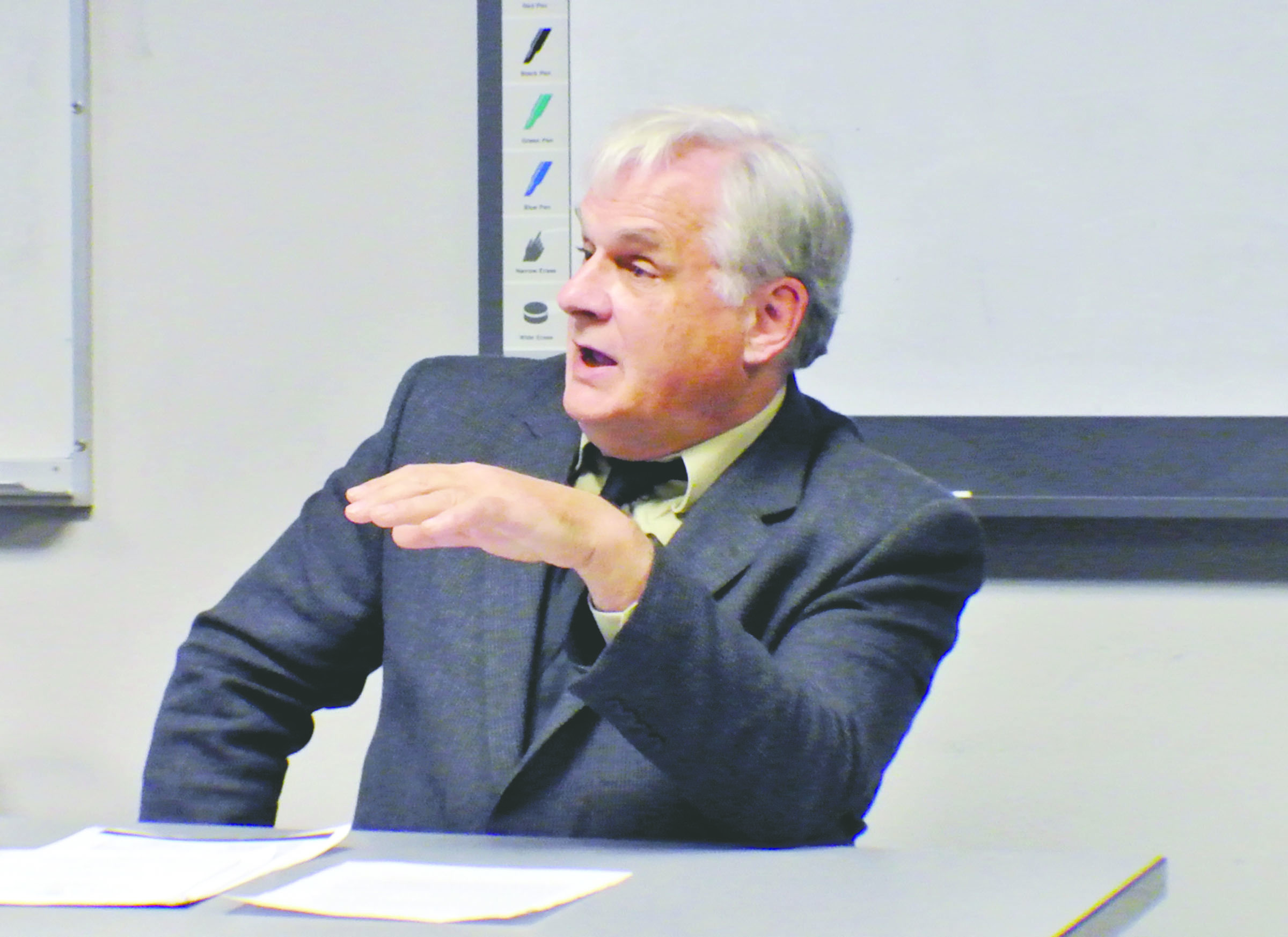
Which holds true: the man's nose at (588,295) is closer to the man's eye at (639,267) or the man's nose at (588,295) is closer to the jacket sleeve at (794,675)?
the man's eye at (639,267)

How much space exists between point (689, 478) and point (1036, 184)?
77 centimetres

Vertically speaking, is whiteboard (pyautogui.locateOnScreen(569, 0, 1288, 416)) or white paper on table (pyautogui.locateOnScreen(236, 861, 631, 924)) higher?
whiteboard (pyautogui.locateOnScreen(569, 0, 1288, 416))

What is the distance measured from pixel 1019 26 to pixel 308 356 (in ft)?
3.57

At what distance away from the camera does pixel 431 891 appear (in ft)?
2.49

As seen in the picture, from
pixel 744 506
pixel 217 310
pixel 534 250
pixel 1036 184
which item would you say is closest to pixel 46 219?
Answer: pixel 217 310

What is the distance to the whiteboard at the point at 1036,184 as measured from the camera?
1.73 meters

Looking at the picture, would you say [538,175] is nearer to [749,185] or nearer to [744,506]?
[749,185]

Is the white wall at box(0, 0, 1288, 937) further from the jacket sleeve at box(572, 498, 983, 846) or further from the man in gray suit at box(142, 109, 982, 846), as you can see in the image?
the jacket sleeve at box(572, 498, 983, 846)

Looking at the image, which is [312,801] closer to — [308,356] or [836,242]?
[308,356]

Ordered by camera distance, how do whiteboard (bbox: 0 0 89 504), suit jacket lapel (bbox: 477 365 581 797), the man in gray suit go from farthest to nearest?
whiteboard (bbox: 0 0 89 504)
suit jacket lapel (bbox: 477 365 581 797)
the man in gray suit

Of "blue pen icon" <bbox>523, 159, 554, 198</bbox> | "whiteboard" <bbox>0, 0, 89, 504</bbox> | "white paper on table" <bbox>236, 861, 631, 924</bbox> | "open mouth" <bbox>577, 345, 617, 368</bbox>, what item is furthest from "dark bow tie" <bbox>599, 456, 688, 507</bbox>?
"whiteboard" <bbox>0, 0, 89, 504</bbox>

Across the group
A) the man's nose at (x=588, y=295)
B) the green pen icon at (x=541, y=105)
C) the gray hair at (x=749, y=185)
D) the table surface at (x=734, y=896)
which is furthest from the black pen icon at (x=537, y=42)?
the table surface at (x=734, y=896)

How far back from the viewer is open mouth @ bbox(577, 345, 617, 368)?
1.27m

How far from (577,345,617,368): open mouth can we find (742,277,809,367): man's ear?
0.45 ft
